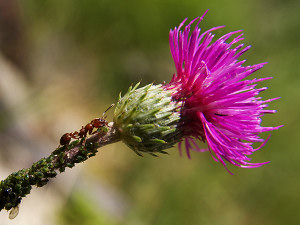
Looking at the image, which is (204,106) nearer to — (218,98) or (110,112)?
(218,98)

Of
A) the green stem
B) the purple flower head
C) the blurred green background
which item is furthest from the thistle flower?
the blurred green background

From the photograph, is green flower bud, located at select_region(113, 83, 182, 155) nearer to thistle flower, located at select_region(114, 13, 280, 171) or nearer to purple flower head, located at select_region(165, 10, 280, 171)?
thistle flower, located at select_region(114, 13, 280, 171)

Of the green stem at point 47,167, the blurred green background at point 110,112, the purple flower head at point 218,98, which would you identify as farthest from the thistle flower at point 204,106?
the blurred green background at point 110,112

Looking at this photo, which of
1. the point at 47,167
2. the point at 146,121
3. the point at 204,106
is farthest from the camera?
the point at 204,106

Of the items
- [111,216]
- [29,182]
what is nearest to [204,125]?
[29,182]

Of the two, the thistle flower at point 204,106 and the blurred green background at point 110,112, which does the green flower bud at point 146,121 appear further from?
the blurred green background at point 110,112

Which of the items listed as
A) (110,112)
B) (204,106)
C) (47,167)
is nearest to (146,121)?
(204,106)
